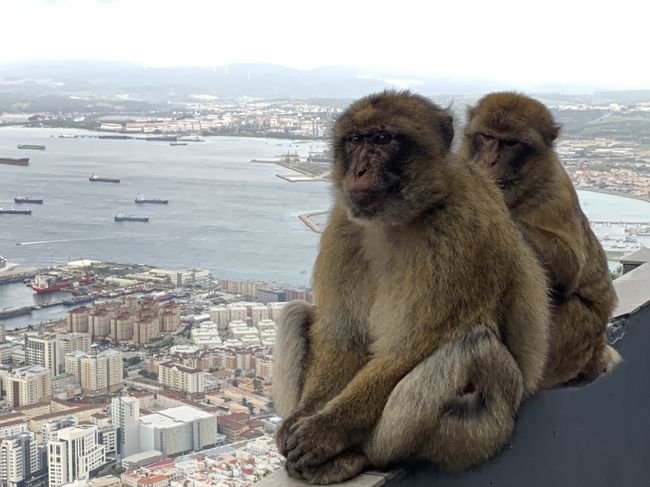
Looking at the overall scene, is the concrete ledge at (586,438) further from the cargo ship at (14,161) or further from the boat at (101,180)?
the cargo ship at (14,161)

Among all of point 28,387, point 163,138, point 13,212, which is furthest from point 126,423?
point 163,138

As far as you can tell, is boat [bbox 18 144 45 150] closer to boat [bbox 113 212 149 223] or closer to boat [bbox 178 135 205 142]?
boat [bbox 178 135 205 142]

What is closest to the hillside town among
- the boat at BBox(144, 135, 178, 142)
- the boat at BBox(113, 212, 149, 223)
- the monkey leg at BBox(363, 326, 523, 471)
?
the monkey leg at BBox(363, 326, 523, 471)

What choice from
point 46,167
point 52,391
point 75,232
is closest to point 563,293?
point 52,391

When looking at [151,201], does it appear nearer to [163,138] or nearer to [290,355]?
[163,138]

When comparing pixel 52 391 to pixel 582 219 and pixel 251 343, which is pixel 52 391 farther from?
pixel 582 219

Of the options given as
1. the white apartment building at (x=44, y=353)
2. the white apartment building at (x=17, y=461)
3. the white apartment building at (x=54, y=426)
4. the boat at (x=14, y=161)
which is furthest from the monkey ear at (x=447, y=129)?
the boat at (x=14, y=161)
